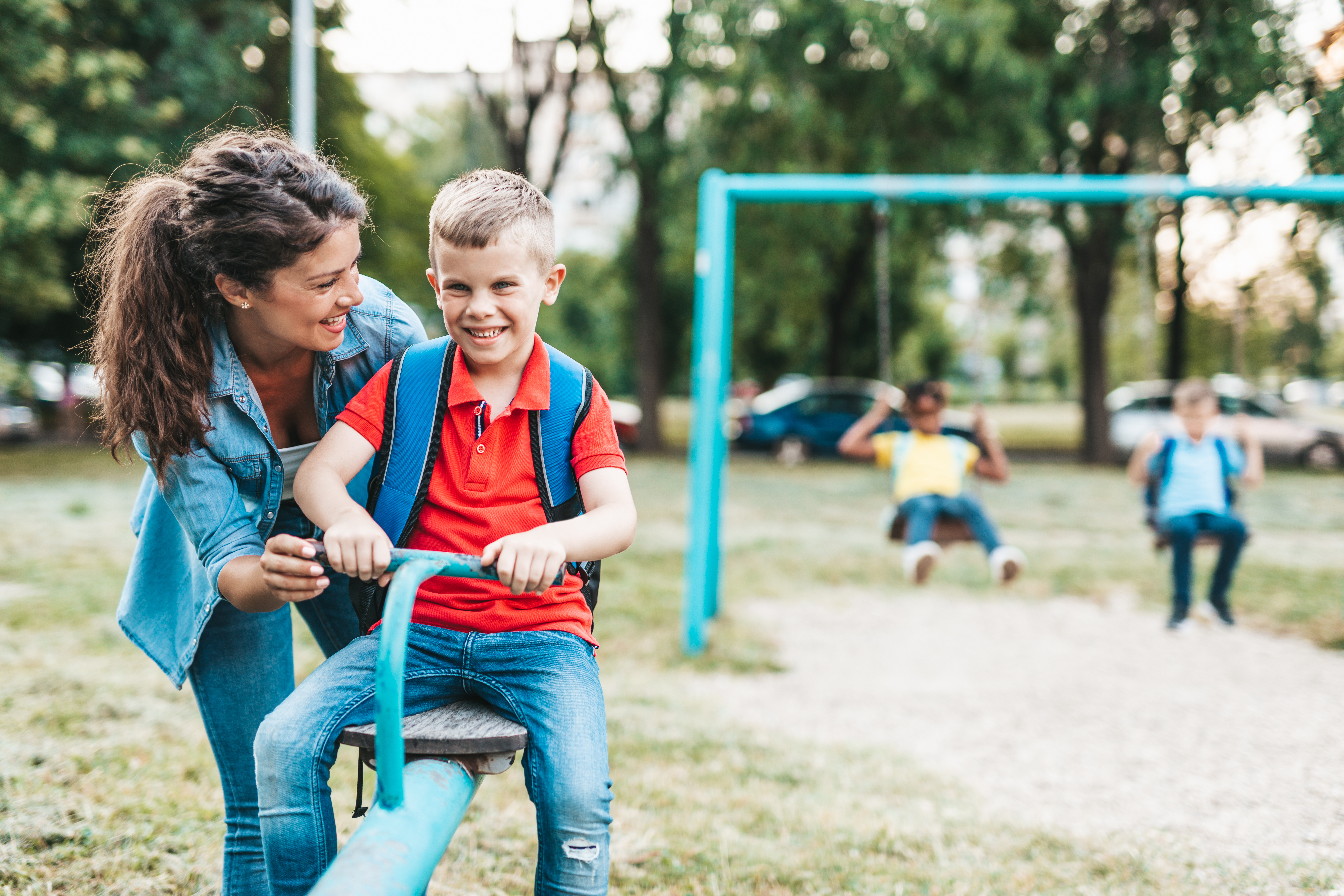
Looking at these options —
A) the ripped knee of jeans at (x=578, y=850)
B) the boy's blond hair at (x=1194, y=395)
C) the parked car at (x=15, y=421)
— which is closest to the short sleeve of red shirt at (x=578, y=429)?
the ripped knee of jeans at (x=578, y=850)

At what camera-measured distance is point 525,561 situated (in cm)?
140

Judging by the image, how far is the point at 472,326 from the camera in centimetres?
165

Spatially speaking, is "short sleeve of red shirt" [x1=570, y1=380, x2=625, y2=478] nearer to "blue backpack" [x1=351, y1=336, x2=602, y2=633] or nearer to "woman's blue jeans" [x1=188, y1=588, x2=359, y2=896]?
"blue backpack" [x1=351, y1=336, x2=602, y2=633]

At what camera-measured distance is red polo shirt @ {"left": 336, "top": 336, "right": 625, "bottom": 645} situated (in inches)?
65.1

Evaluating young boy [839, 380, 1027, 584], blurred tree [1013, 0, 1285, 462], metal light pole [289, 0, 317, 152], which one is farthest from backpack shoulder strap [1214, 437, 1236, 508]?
metal light pole [289, 0, 317, 152]

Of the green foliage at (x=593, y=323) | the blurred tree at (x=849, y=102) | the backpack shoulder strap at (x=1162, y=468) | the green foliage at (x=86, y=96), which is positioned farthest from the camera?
the green foliage at (x=593, y=323)

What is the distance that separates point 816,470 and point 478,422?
14368 millimetres

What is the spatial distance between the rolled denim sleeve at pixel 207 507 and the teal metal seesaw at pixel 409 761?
0.32 meters

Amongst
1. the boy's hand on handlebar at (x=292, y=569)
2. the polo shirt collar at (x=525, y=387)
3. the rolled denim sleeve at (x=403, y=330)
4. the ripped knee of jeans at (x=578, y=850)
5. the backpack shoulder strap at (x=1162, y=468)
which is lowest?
the ripped knee of jeans at (x=578, y=850)

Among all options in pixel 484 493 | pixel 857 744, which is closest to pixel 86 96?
pixel 857 744

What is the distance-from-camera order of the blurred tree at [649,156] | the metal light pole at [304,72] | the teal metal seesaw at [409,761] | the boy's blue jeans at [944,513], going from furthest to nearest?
1. the blurred tree at [649,156]
2. the metal light pole at [304,72]
3. the boy's blue jeans at [944,513]
4. the teal metal seesaw at [409,761]

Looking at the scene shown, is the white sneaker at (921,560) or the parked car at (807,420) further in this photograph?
the parked car at (807,420)

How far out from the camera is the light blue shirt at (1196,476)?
5.74 metres

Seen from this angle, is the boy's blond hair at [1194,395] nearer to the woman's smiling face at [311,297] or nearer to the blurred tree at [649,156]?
the woman's smiling face at [311,297]
